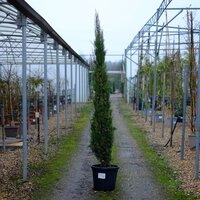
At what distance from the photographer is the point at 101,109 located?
668 centimetres

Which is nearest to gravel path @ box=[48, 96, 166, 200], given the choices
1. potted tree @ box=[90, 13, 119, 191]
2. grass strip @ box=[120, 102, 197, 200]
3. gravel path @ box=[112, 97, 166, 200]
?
gravel path @ box=[112, 97, 166, 200]

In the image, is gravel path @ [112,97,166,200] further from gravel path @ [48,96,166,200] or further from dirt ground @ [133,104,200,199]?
dirt ground @ [133,104,200,199]

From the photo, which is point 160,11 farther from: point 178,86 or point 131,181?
point 131,181

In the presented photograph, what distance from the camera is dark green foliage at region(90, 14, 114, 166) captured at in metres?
6.62

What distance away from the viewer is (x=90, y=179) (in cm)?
724

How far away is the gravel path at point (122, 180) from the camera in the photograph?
621 cm

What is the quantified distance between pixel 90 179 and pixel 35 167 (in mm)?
1323

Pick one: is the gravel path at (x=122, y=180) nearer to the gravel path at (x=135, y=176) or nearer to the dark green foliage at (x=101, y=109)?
the gravel path at (x=135, y=176)

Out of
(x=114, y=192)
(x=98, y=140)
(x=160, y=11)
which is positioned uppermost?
(x=160, y=11)

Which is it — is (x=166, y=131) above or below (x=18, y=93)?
below

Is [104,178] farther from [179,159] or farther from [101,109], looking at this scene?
[179,159]

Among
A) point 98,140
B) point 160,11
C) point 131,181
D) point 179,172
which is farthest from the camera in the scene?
point 160,11

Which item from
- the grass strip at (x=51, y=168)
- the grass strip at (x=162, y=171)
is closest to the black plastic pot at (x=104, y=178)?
the grass strip at (x=51, y=168)

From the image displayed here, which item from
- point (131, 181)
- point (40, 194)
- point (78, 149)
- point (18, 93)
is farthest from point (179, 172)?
point (18, 93)
